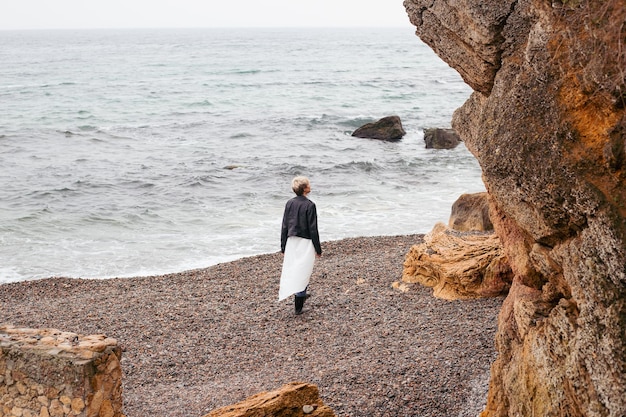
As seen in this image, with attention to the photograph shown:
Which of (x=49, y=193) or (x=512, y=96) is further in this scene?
(x=49, y=193)

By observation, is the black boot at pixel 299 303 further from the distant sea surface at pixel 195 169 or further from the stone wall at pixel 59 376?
the distant sea surface at pixel 195 169

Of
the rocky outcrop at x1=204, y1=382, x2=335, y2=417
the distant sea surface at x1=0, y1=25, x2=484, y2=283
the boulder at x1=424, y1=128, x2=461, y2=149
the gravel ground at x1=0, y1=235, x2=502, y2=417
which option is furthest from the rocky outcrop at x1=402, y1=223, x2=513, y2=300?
the boulder at x1=424, y1=128, x2=461, y2=149

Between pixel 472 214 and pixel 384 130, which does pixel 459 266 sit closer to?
pixel 472 214

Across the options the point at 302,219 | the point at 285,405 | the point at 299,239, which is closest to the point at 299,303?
the point at 299,239

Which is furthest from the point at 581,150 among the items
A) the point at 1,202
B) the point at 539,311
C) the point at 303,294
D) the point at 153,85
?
the point at 153,85

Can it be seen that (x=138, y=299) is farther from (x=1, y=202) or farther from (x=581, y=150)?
(x=1, y=202)

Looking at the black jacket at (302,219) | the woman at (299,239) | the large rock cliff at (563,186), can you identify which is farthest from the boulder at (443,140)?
the large rock cliff at (563,186)

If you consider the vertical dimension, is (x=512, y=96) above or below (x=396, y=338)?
above

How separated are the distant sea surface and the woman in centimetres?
731

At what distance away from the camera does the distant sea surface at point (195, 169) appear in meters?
20.2

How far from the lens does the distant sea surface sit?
20.2m

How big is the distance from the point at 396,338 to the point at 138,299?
5.38 metres

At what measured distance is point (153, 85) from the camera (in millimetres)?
64312

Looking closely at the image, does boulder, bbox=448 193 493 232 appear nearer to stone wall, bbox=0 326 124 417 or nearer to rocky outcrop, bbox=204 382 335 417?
rocky outcrop, bbox=204 382 335 417
